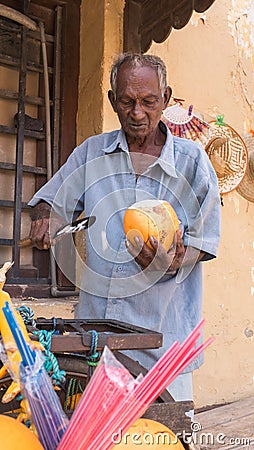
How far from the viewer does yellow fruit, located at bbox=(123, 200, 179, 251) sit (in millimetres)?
1232

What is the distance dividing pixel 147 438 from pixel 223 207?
2.72 meters

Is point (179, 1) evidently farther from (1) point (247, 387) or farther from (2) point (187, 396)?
(1) point (247, 387)

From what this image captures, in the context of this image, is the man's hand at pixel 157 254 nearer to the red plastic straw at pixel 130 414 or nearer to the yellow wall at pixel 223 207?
the red plastic straw at pixel 130 414

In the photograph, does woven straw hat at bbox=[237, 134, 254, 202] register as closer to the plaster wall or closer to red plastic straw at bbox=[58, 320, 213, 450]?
the plaster wall

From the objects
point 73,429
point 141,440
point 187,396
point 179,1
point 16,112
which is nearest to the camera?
point 73,429

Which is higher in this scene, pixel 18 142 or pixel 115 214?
pixel 18 142

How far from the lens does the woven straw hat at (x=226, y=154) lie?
3260mm

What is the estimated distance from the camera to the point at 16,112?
9.67ft

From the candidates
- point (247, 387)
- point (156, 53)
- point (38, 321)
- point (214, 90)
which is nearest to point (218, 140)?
point (214, 90)

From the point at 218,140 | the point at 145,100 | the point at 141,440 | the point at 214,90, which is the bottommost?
the point at 141,440

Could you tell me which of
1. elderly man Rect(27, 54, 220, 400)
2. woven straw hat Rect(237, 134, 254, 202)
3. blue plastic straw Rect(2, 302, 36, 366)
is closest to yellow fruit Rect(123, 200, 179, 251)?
elderly man Rect(27, 54, 220, 400)

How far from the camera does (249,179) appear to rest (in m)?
3.47

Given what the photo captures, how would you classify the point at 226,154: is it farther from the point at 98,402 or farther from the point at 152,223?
the point at 98,402

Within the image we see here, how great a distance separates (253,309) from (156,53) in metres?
1.77
